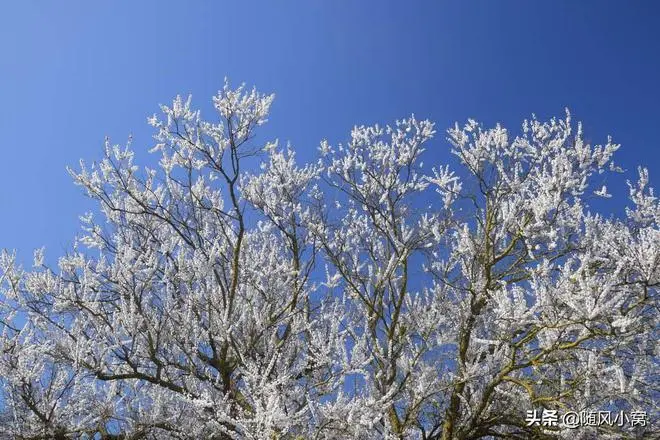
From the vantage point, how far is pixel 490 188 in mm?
8359

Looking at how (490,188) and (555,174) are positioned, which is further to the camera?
(490,188)

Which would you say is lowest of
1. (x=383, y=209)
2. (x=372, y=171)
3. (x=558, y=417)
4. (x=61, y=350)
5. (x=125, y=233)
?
(x=558, y=417)

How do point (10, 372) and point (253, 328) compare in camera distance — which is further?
point (253, 328)

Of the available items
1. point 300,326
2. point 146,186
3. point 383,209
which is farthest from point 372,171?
point 146,186

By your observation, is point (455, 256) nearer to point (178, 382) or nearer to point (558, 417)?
point (558, 417)

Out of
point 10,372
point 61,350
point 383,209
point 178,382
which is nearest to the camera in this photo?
point 10,372

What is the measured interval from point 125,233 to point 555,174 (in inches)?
259

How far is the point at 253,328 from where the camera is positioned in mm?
6207

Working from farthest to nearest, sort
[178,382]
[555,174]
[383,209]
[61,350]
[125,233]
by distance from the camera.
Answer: [383,209], [125,233], [178,382], [555,174], [61,350]

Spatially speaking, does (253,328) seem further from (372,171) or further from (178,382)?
(372,171)

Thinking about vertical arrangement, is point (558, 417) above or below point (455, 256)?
below

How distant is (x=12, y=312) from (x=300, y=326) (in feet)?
12.7

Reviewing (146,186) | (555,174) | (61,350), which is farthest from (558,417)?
Result: (146,186)

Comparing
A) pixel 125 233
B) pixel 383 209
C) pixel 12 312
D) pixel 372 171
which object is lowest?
pixel 12 312
